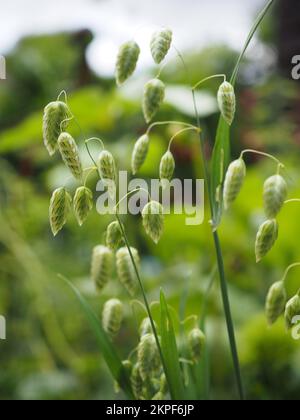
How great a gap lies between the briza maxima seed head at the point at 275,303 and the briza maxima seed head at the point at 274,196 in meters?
0.09

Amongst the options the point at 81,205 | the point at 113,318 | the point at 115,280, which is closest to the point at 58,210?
the point at 81,205

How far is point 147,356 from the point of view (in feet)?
1.89

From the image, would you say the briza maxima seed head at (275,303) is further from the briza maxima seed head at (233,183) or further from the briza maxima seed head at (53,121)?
the briza maxima seed head at (53,121)

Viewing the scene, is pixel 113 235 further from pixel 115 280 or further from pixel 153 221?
pixel 115 280

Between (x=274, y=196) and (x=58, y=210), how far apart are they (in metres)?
0.16

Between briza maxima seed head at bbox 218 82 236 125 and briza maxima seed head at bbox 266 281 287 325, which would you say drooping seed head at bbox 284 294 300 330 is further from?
briza maxima seed head at bbox 218 82 236 125

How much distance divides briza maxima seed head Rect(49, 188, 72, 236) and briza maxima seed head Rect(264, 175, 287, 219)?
0.49 feet

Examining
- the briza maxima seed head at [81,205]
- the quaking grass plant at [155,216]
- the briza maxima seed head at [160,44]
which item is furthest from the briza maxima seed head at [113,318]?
the briza maxima seed head at [160,44]

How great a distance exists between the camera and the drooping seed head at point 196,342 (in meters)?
0.61

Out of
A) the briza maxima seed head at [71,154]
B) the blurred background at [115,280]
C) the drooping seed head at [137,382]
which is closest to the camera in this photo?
the briza maxima seed head at [71,154]

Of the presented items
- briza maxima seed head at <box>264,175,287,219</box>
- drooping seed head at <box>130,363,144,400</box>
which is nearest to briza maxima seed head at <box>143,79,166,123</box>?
briza maxima seed head at <box>264,175,287,219</box>

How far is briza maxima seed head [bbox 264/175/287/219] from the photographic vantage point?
0.50 m
